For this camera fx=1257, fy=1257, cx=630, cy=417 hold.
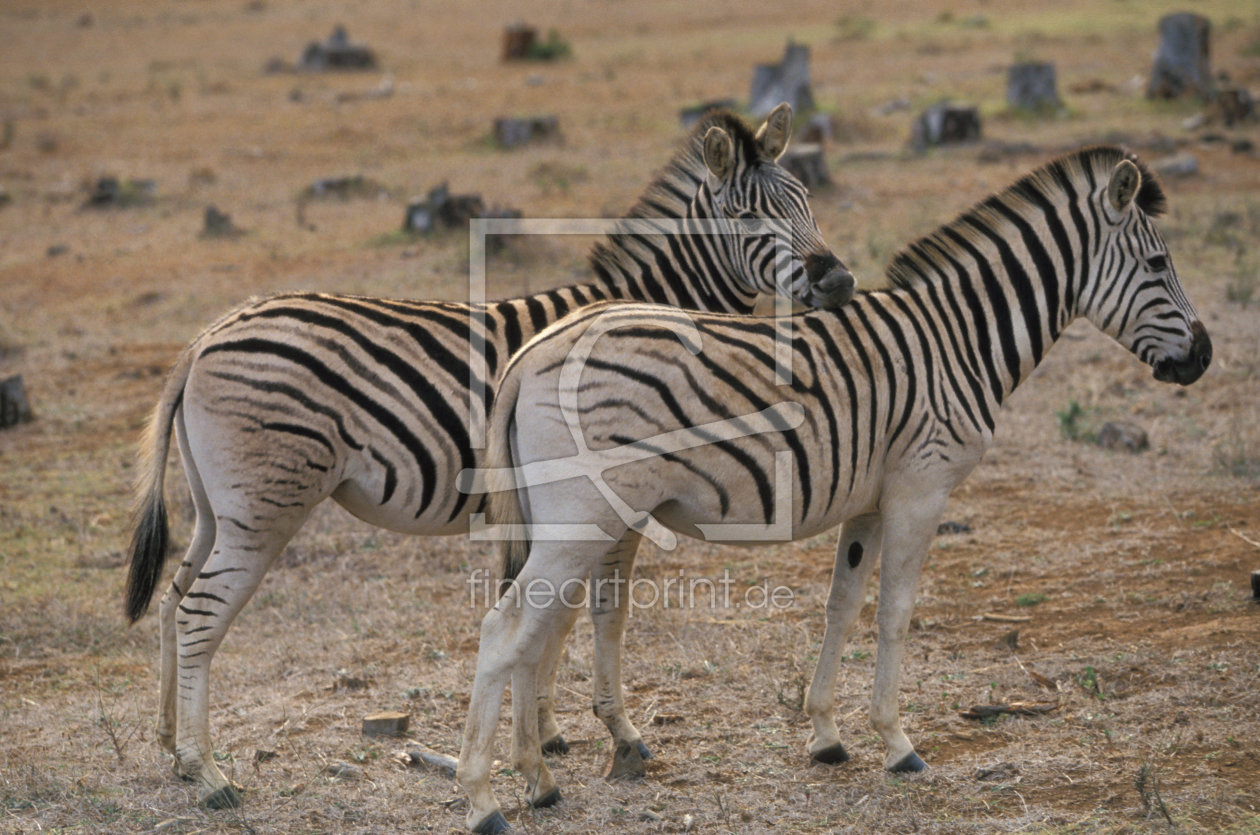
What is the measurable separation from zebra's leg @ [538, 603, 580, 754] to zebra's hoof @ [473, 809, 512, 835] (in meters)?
0.53

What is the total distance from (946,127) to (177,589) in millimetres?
14886

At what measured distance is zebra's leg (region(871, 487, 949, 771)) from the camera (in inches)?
196

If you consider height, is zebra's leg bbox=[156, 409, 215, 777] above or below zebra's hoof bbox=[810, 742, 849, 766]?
above

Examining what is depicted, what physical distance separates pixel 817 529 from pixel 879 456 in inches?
14.9

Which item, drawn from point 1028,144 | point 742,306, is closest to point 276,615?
point 742,306

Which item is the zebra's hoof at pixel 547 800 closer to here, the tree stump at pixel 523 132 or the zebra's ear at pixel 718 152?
the zebra's ear at pixel 718 152

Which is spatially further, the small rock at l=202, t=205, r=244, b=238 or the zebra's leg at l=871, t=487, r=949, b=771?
the small rock at l=202, t=205, r=244, b=238

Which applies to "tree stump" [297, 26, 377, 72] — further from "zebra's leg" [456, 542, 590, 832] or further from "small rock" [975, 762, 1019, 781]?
"small rock" [975, 762, 1019, 781]

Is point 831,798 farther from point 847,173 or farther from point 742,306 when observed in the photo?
point 847,173

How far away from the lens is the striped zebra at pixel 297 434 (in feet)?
16.0

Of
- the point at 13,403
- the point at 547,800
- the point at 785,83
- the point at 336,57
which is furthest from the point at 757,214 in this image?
the point at 336,57

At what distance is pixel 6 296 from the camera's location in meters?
13.6

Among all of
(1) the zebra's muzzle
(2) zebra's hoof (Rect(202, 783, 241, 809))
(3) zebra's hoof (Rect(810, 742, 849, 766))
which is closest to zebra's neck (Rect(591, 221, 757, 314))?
(1) the zebra's muzzle

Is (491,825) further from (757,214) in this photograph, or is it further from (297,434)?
(757,214)
